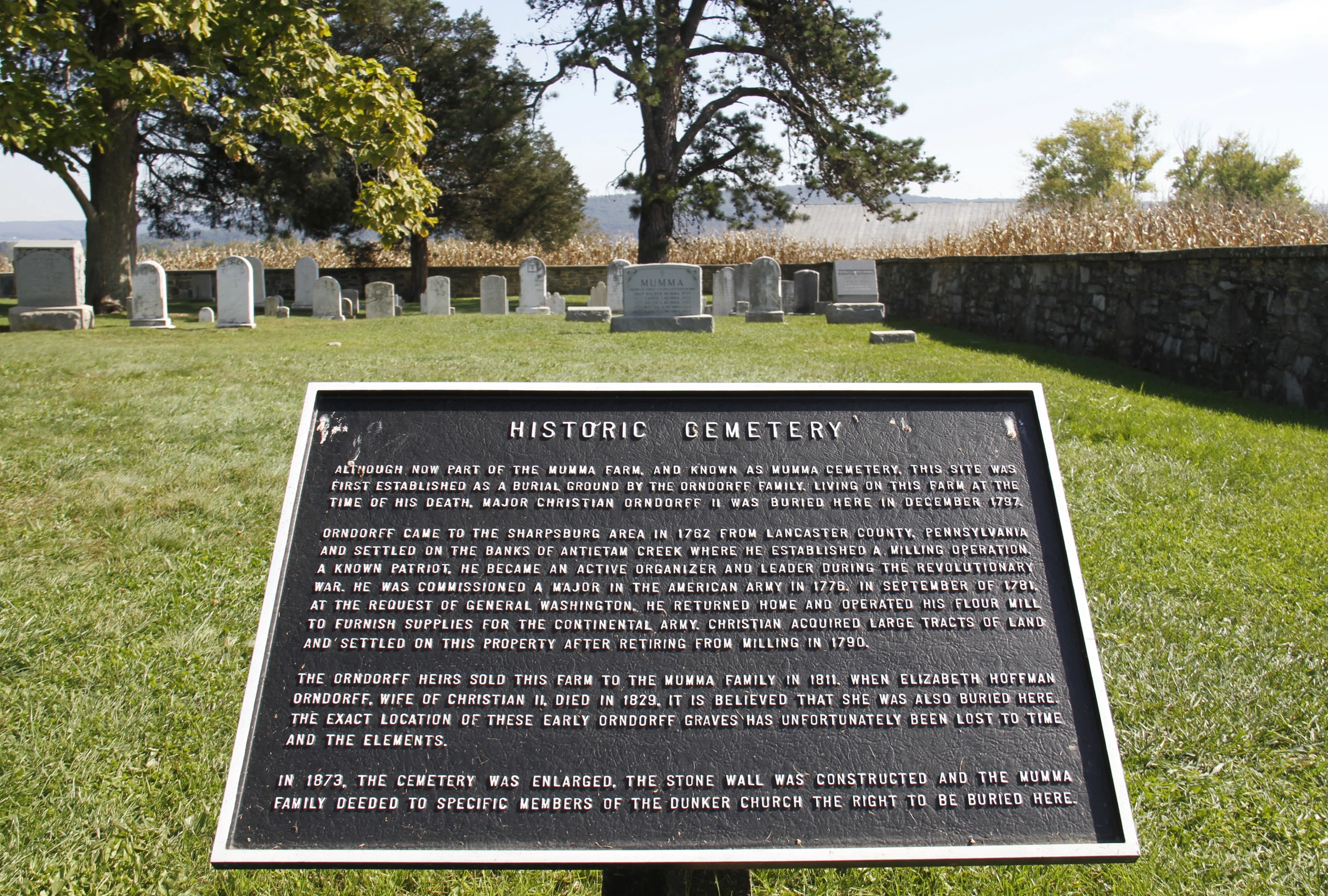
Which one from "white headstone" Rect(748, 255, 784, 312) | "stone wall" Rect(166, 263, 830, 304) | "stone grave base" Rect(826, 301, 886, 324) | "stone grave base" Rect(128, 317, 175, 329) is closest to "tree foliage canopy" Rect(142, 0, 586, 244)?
"stone wall" Rect(166, 263, 830, 304)

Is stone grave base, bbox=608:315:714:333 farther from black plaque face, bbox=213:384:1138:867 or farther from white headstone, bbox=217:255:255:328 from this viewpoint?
black plaque face, bbox=213:384:1138:867

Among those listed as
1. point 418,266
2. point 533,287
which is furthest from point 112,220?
point 418,266

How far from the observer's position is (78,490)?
17.1 feet

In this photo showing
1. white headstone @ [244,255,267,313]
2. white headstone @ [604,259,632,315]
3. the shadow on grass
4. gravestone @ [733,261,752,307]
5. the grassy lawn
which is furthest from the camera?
white headstone @ [244,255,267,313]

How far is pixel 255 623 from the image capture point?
382cm

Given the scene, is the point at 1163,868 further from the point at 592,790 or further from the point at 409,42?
the point at 409,42

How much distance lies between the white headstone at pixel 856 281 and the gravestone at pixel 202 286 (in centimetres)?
2076

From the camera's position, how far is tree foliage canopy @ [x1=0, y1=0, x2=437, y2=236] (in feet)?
32.4

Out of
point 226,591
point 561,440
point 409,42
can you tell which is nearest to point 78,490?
point 226,591

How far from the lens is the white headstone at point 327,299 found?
868 inches

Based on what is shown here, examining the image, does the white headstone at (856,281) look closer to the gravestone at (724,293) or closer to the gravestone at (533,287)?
the gravestone at (724,293)

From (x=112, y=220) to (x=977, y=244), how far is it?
66.1 feet

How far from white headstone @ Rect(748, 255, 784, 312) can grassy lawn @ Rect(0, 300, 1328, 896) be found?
12.1 meters

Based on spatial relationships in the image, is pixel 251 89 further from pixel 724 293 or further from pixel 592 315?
pixel 724 293
